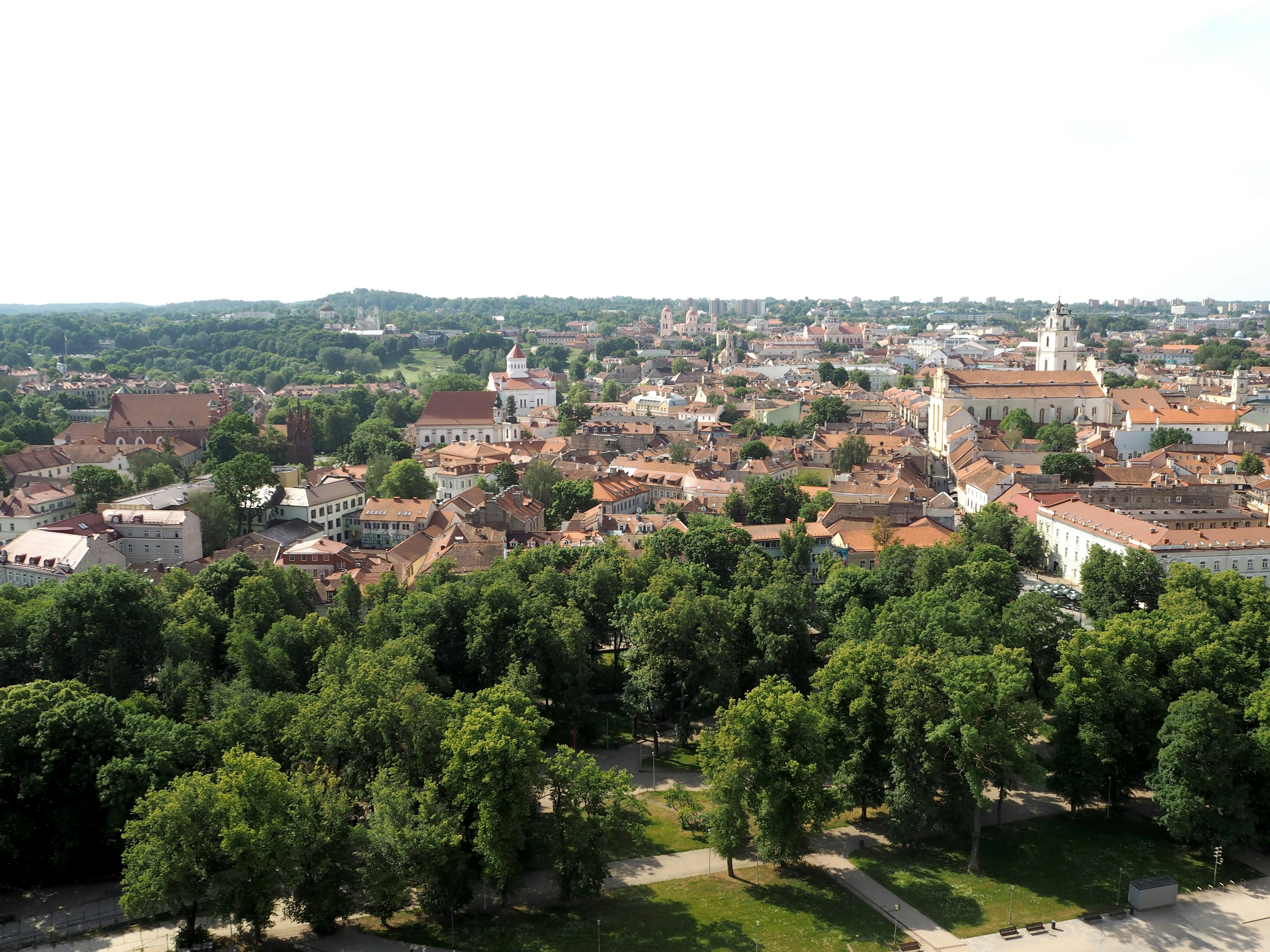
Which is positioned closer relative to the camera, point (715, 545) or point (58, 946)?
point (58, 946)

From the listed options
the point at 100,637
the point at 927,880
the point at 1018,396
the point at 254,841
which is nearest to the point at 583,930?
the point at 254,841

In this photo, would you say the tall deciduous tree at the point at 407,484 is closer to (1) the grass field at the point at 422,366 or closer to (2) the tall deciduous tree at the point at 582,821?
(2) the tall deciduous tree at the point at 582,821

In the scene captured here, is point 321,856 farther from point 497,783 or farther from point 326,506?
point 326,506

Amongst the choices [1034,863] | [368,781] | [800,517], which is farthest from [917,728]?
[800,517]

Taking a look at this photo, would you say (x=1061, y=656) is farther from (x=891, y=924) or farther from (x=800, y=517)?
(x=800, y=517)

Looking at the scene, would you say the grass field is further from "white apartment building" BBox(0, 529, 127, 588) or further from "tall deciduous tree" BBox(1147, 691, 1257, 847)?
"tall deciduous tree" BBox(1147, 691, 1257, 847)

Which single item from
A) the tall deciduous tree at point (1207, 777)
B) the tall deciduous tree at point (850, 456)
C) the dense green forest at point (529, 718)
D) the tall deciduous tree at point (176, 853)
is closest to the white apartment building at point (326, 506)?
the dense green forest at point (529, 718)
